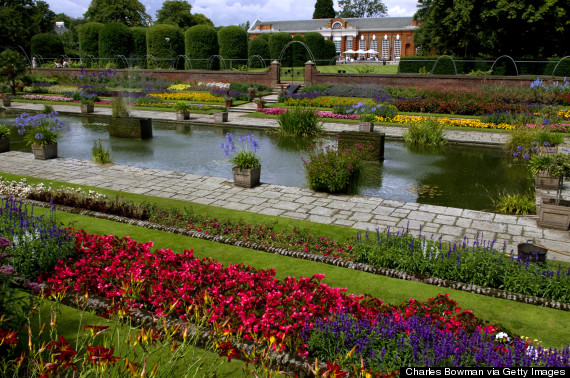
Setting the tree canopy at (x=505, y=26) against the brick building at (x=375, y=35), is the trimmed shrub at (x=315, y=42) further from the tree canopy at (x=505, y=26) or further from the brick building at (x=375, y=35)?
the brick building at (x=375, y=35)

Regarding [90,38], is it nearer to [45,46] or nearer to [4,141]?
[45,46]

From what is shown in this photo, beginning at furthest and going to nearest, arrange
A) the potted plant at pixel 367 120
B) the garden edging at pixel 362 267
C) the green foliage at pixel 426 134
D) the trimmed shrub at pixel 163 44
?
the trimmed shrub at pixel 163 44
the potted plant at pixel 367 120
the green foliage at pixel 426 134
the garden edging at pixel 362 267

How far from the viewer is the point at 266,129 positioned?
17297mm

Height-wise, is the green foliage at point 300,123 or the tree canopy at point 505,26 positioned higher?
the tree canopy at point 505,26

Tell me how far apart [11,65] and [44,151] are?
758 inches

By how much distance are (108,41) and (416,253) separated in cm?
3883

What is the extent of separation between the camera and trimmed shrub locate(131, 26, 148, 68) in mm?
39509

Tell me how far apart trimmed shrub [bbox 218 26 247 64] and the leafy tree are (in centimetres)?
1625

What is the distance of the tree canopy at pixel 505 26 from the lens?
25.6 meters

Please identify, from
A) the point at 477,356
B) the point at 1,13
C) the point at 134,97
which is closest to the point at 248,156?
the point at 477,356

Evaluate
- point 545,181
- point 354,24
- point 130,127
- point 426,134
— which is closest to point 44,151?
point 130,127

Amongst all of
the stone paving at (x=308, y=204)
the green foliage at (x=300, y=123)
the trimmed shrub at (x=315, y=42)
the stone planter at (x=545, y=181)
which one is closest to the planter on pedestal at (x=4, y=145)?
the stone paving at (x=308, y=204)

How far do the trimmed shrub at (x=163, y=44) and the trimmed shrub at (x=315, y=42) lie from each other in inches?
485


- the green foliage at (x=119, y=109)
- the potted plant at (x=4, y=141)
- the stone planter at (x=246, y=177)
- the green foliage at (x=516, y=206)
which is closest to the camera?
the green foliage at (x=516, y=206)
